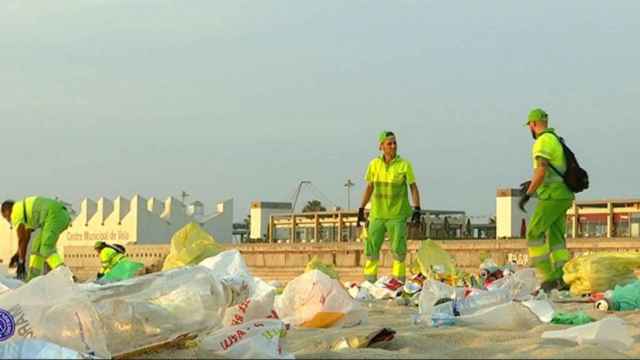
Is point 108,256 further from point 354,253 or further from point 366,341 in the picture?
point 354,253

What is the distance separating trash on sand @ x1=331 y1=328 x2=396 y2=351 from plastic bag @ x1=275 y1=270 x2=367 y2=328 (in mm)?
742

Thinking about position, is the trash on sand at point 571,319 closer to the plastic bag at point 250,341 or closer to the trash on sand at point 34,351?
the plastic bag at point 250,341

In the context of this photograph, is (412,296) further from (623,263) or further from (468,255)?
(468,255)

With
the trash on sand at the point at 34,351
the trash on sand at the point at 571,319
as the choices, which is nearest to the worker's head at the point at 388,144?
the trash on sand at the point at 571,319

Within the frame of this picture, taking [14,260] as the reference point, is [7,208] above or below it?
above

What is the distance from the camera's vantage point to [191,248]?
24.3ft

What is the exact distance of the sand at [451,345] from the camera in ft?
11.5

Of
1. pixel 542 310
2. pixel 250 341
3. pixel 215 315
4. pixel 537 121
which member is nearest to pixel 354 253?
pixel 537 121

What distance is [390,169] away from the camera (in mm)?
9688

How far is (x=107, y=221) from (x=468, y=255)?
26451 mm

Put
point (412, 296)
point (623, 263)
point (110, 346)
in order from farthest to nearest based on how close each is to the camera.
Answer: point (623, 263), point (412, 296), point (110, 346)

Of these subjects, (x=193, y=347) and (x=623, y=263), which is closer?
(x=193, y=347)

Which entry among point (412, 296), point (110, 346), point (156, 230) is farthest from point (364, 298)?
point (156, 230)

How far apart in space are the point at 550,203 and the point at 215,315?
490cm
